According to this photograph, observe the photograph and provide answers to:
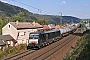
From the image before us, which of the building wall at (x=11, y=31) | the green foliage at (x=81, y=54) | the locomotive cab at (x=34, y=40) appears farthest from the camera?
the building wall at (x=11, y=31)

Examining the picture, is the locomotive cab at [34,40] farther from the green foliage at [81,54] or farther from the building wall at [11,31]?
the building wall at [11,31]

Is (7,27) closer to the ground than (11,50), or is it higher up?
higher up

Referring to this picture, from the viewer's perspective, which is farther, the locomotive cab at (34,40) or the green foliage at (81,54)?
the locomotive cab at (34,40)

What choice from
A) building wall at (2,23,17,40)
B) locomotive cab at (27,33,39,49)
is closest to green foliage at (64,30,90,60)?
locomotive cab at (27,33,39,49)

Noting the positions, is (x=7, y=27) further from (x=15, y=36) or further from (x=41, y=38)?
(x=41, y=38)

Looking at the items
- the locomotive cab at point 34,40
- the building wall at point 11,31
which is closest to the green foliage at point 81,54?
the locomotive cab at point 34,40

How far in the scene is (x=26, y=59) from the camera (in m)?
23.2

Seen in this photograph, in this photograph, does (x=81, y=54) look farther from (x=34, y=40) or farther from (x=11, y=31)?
(x=11, y=31)

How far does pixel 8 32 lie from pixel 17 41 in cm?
416

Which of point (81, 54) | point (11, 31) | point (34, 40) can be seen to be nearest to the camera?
point (81, 54)

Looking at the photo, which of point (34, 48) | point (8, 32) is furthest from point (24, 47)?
point (8, 32)

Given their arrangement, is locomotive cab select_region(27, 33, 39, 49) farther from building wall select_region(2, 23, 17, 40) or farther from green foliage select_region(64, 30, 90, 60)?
building wall select_region(2, 23, 17, 40)

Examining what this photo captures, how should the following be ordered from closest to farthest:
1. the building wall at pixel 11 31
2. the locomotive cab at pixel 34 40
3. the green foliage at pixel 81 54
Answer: the green foliage at pixel 81 54
the locomotive cab at pixel 34 40
the building wall at pixel 11 31

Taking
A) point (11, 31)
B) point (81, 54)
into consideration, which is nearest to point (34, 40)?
point (81, 54)
